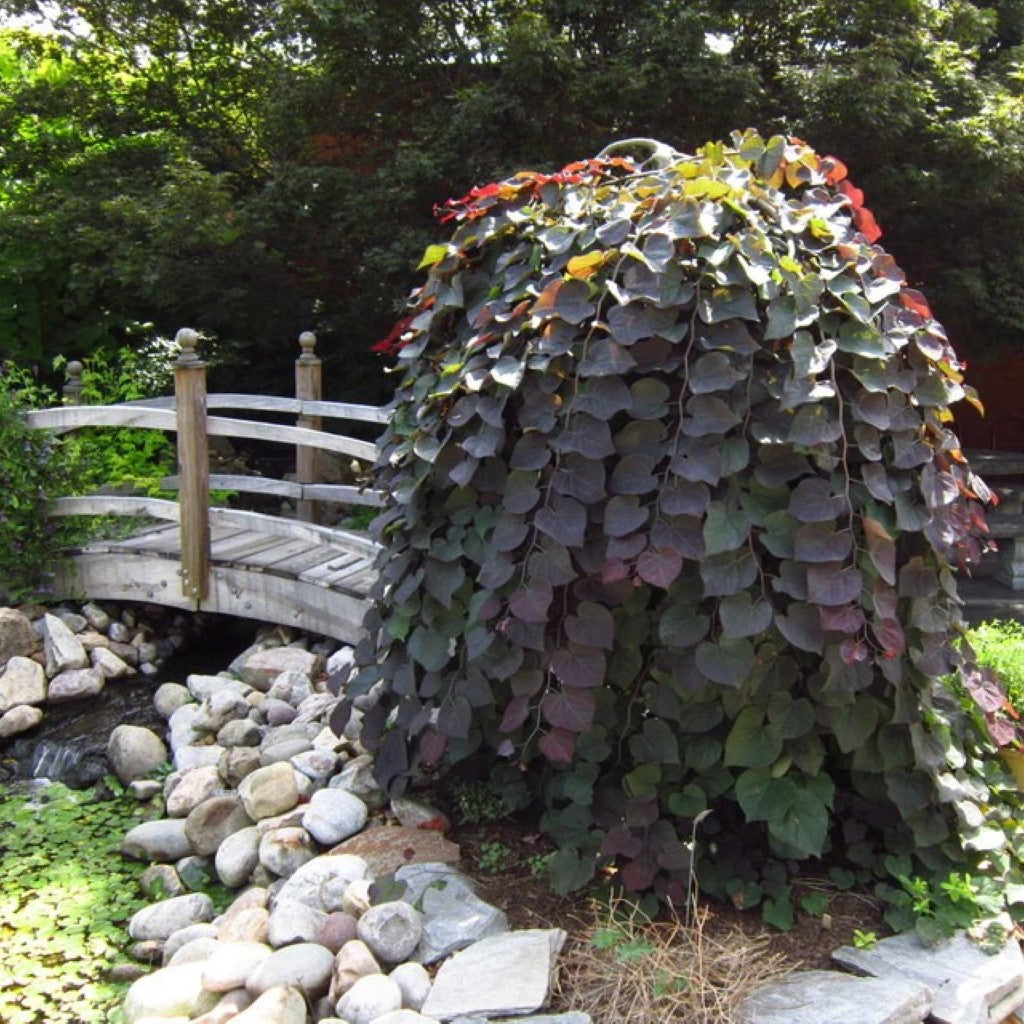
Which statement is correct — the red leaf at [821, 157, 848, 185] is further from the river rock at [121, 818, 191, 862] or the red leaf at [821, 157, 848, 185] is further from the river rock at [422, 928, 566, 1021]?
the river rock at [121, 818, 191, 862]

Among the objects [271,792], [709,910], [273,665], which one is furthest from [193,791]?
[709,910]

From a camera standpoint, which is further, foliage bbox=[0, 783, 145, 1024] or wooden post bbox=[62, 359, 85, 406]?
wooden post bbox=[62, 359, 85, 406]

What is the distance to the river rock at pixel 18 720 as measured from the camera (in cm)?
448

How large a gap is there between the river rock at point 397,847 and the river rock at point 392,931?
0.79ft

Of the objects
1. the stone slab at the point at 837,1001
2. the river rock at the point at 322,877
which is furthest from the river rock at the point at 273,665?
the stone slab at the point at 837,1001

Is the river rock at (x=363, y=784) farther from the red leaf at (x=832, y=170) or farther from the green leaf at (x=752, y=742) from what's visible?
the red leaf at (x=832, y=170)

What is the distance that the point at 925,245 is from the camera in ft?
22.5

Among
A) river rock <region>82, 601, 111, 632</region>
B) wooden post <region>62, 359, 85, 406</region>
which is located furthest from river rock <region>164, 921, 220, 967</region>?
wooden post <region>62, 359, 85, 406</region>

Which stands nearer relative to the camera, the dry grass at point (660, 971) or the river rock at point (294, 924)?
the dry grass at point (660, 971)

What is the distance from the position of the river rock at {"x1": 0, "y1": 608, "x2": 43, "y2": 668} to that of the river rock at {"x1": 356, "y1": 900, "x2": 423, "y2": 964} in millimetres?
3150

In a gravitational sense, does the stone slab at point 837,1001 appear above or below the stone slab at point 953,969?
above

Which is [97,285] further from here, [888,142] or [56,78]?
[888,142]

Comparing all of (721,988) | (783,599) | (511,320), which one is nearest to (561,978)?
(721,988)

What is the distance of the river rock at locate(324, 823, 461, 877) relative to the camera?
2.59 meters
